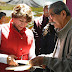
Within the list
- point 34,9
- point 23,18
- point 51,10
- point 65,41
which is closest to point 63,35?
point 65,41

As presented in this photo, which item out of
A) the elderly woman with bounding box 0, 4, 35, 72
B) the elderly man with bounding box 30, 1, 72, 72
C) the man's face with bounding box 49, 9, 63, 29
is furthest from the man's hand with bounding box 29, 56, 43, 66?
the man's face with bounding box 49, 9, 63, 29

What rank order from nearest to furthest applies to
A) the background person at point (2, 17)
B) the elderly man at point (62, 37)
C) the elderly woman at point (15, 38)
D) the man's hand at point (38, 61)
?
the elderly man at point (62, 37), the man's hand at point (38, 61), the elderly woman at point (15, 38), the background person at point (2, 17)

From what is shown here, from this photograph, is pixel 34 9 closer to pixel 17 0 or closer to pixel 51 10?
pixel 17 0

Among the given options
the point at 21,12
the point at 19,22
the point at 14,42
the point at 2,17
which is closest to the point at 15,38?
the point at 14,42

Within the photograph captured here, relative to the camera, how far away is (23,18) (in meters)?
1.59

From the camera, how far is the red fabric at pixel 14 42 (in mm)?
1565

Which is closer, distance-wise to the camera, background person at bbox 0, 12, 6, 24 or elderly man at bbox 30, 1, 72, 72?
elderly man at bbox 30, 1, 72, 72

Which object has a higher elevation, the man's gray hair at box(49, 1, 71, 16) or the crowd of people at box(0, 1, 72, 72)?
the man's gray hair at box(49, 1, 71, 16)

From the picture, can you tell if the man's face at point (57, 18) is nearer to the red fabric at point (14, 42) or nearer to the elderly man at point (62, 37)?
the elderly man at point (62, 37)

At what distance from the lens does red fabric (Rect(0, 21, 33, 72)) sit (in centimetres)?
157

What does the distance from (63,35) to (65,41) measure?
0.07 metres

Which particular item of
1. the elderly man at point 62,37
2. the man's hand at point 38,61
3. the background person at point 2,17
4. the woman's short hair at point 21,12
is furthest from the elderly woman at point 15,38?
the background person at point 2,17

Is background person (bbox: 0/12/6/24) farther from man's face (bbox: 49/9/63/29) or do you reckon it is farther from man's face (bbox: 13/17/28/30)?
man's face (bbox: 49/9/63/29)

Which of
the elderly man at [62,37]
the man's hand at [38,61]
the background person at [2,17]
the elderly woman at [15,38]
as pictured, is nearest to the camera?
the elderly man at [62,37]
